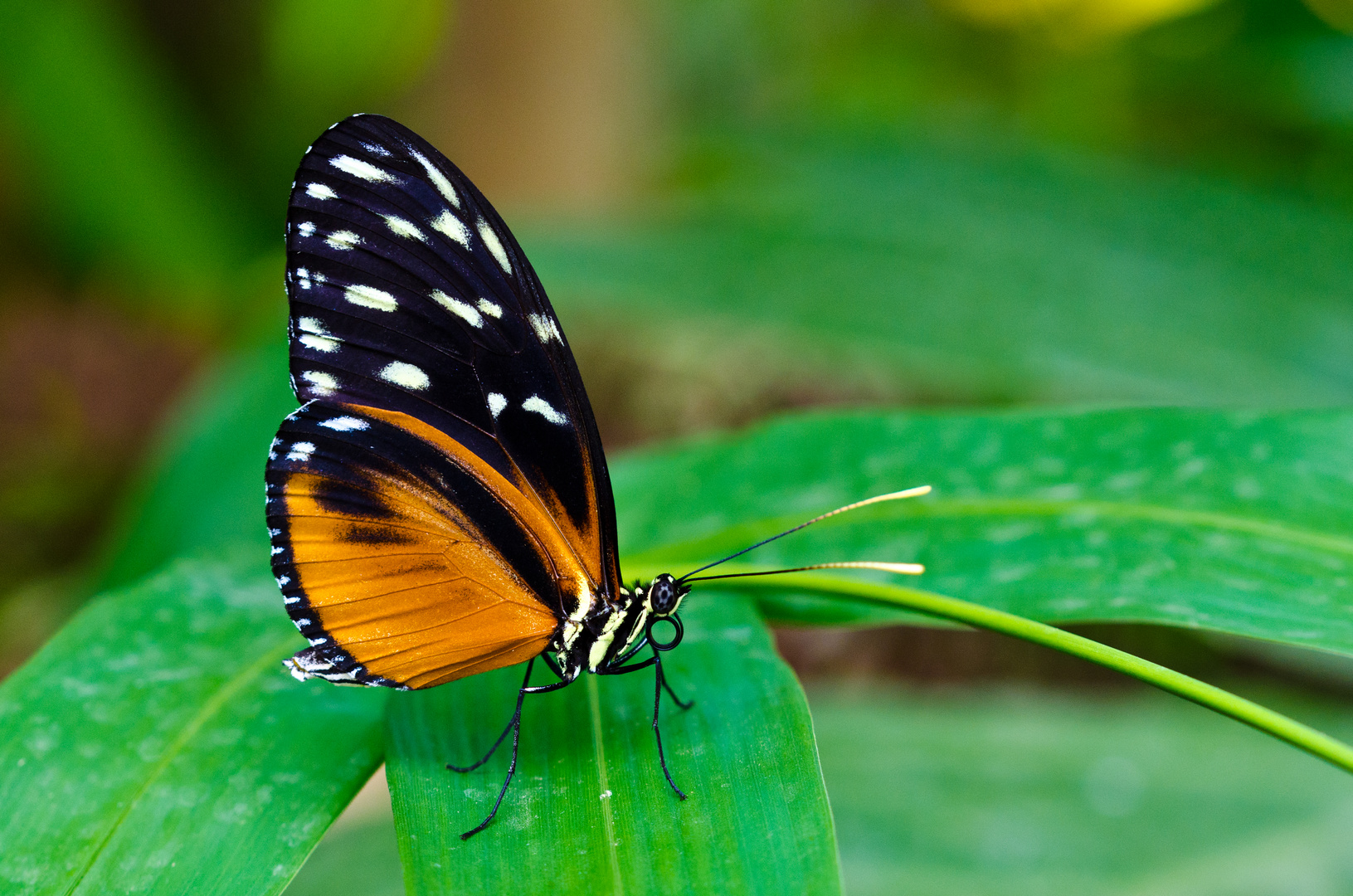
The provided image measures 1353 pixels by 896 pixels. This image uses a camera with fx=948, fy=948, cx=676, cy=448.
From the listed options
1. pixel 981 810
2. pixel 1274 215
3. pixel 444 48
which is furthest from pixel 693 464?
pixel 444 48

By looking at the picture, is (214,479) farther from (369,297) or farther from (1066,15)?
(1066,15)

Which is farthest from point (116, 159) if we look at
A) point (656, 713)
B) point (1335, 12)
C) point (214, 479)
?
point (1335, 12)

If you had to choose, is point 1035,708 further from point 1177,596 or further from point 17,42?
point 17,42

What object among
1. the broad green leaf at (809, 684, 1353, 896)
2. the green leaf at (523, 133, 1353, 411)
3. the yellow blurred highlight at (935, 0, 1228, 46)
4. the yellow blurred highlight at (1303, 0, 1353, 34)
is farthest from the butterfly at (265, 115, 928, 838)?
the yellow blurred highlight at (935, 0, 1228, 46)

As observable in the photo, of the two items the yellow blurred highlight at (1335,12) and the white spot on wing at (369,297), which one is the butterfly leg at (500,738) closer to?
the white spot on wing at (369,297)

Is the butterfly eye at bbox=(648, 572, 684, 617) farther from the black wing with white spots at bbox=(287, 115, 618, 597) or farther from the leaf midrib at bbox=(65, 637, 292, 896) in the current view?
the leaf midrib at bbox=(65, 637, 292, 896)
